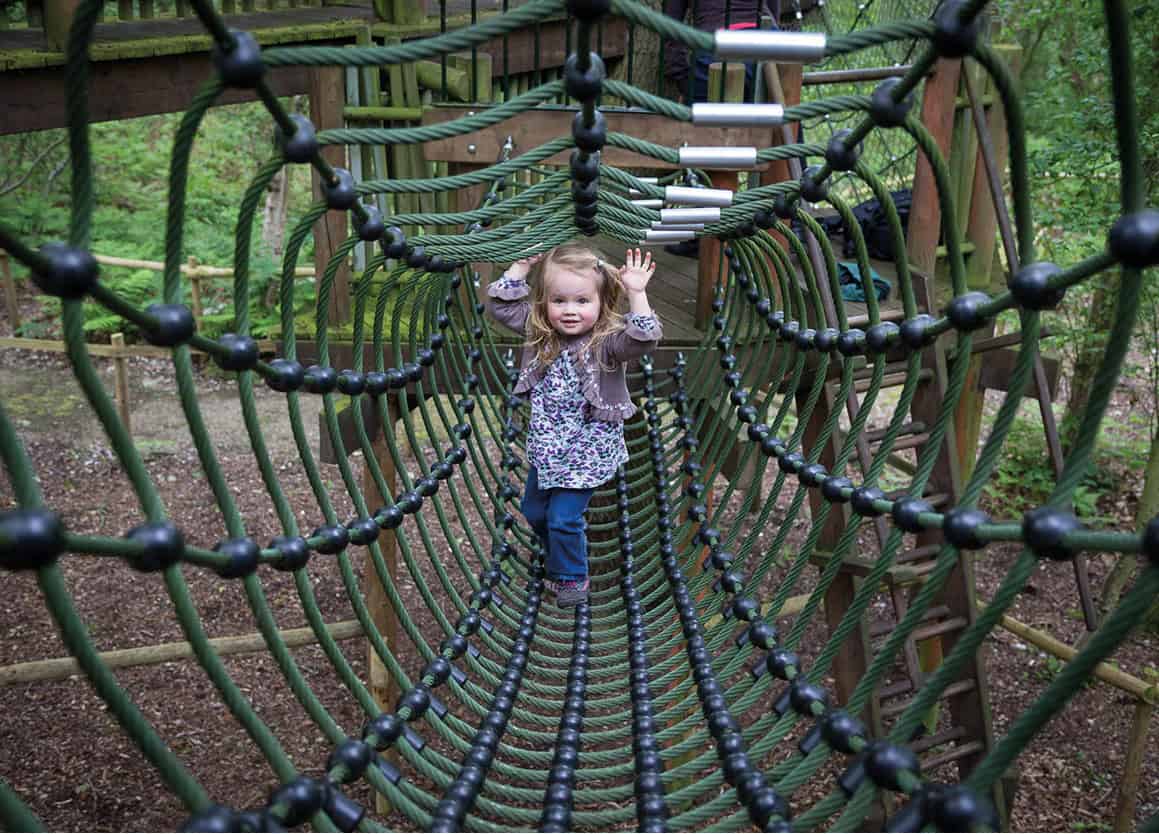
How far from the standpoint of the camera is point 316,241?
10.9ft

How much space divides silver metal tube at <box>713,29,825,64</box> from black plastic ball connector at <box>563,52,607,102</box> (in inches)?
9.3

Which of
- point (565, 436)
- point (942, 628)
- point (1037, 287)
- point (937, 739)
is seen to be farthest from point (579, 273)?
point (937, 739)

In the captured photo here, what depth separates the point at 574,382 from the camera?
2.67 meters

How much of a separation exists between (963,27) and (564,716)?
1376 millimetres

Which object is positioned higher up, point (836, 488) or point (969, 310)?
point (969, 310)

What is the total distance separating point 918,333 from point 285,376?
101cm

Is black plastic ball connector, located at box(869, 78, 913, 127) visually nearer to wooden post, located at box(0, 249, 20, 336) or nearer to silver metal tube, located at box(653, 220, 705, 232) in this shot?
silver metal tube, located at box(653, 220, 705, 232)

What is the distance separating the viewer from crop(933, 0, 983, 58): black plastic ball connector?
1.01m

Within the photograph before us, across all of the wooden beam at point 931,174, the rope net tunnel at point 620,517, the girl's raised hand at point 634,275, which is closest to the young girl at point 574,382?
the girl's raised hand at point 634,275

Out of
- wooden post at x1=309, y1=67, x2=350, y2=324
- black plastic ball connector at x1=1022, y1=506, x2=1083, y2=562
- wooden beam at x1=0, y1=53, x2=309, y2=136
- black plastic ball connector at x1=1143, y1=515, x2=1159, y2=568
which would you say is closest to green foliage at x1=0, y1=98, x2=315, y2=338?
wooden beam at x1=0, y1=53, x2=309, y2=136

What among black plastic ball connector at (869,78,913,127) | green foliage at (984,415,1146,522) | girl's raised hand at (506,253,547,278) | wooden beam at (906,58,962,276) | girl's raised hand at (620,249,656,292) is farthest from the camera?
green foliage at (984,415,1146,522)

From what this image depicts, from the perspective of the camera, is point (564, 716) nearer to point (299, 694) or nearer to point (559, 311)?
point (299, 694)

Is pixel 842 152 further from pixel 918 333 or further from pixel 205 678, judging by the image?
pixel 205 678

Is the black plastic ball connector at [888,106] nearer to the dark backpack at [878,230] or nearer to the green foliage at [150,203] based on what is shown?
the dark backpack at [878,230]
